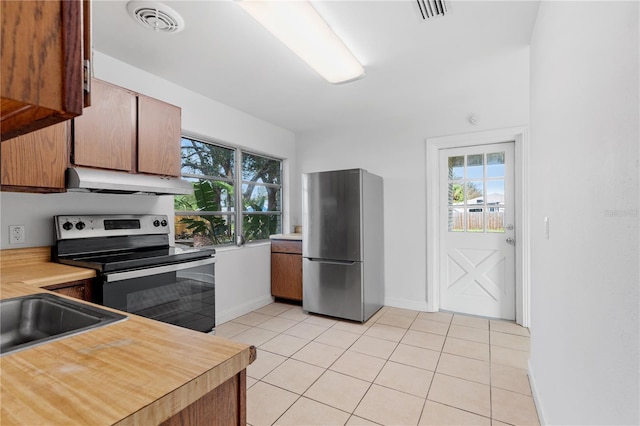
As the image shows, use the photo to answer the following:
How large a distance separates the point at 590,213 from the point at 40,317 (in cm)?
202

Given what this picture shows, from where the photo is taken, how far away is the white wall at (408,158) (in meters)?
3.18

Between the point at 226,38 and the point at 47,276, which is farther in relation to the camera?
the point at 226,38

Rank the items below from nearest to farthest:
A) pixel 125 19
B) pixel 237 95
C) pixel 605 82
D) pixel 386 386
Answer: pixel 605 82 < pixel 125 19 < pixel 386 386 < pixel 237 95

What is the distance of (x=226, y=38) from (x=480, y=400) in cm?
292

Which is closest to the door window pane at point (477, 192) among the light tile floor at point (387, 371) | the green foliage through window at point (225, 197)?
the light tile floor at point (387, 371)

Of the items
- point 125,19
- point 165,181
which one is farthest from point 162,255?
point 125,19

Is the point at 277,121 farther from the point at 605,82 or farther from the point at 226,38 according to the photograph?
the point at 605,82

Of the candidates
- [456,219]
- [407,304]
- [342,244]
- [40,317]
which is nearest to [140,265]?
[40,317]

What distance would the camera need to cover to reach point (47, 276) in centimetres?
157

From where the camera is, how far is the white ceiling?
1848mm

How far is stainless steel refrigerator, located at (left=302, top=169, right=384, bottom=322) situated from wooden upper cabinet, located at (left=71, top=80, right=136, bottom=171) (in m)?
1.86

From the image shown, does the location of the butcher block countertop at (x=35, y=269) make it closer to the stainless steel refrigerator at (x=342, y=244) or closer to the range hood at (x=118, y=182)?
the range hood at (x=118, y=182)

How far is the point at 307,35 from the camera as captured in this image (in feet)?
6.45

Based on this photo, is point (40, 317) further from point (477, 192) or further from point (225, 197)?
point (477, 192)
